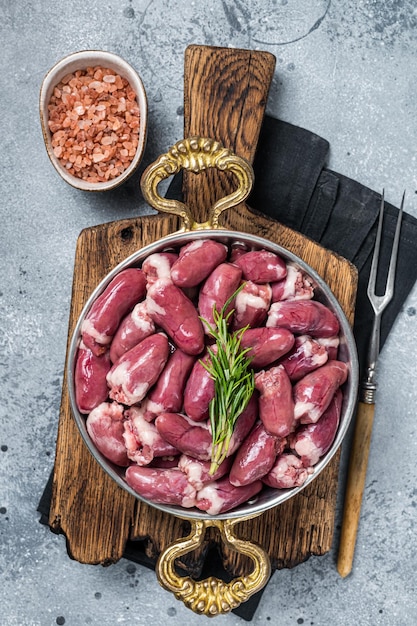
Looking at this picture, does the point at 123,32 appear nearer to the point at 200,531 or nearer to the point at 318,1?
the point at 318,1

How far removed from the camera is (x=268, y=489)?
1271mm

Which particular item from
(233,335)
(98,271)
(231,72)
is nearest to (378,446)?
(233,335)

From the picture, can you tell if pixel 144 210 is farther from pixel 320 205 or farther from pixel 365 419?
pixel 365 419

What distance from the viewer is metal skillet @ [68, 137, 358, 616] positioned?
1233 mm

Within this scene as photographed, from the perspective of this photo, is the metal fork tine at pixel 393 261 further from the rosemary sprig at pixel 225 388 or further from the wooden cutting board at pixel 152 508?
the rosemary sprig at pixel 225 388

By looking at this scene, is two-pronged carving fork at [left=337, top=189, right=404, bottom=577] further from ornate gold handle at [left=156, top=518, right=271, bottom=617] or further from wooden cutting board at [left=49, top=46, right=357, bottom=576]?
ornate gold handle at [left=156, top=518, right=271, bottom=617]

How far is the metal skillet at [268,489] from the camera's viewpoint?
1.23 m

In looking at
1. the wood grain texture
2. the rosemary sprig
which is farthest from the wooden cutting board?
the rosemary sprig

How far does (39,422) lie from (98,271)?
0.39 m

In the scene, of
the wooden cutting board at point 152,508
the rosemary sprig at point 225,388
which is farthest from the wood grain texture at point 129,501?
the rosemary sprig at point 225,388

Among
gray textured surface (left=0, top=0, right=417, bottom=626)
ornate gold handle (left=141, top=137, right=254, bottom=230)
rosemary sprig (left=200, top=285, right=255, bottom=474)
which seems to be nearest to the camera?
rosemary sprig (left=200, top=285, right=255, bottom=474)

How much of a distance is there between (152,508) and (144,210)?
611mm

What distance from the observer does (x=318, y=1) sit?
1540mm

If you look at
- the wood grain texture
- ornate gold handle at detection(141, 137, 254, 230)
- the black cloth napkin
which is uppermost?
ornate gold handle at detection(141, 137, 254, 230)
